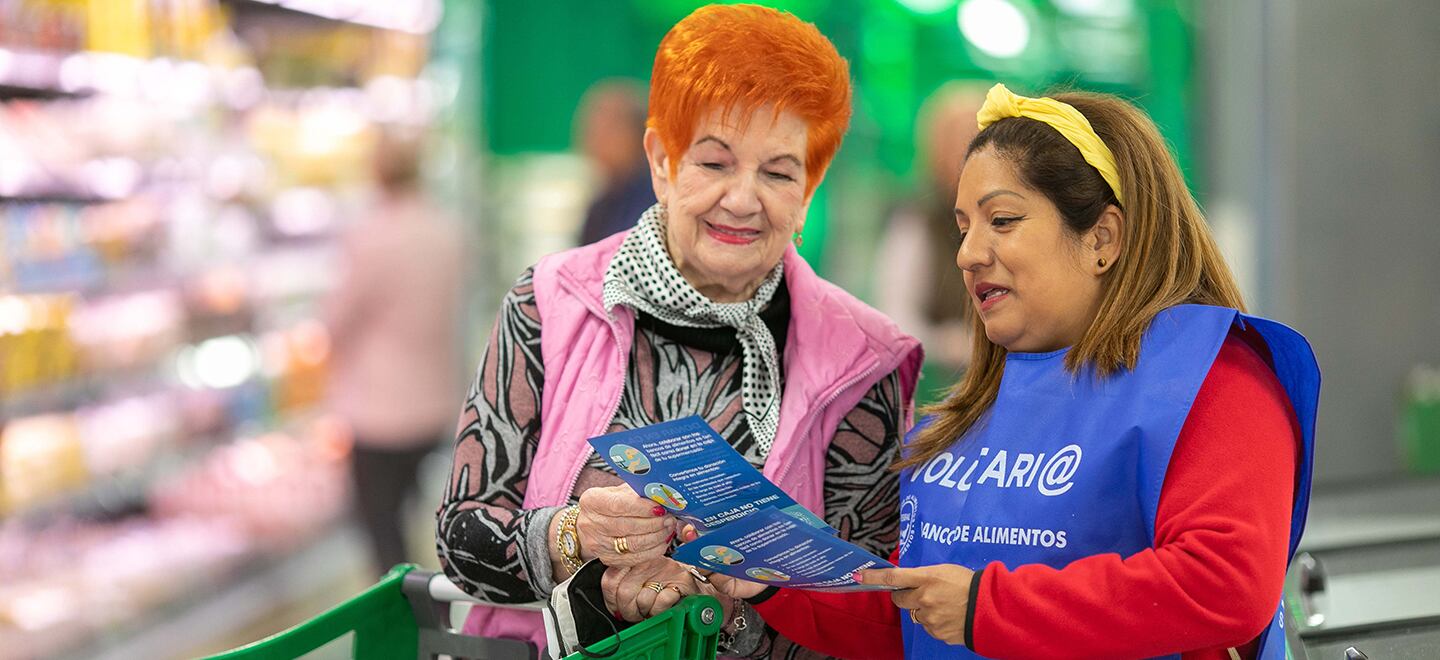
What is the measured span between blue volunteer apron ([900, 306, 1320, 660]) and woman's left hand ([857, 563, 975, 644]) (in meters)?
0.11

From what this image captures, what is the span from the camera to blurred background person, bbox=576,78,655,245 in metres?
6.02

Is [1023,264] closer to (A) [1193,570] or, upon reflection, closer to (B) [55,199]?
(A) [1193,570]

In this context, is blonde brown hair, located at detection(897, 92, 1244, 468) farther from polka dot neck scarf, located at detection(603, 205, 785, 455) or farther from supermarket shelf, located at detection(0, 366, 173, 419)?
supermarket shelf, located at detection(0, 366, 173, 419)

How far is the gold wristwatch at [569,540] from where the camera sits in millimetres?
1945

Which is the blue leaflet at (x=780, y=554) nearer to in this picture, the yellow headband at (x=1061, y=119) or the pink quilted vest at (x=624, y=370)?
the pink quilted vest at (x=624, y=370)

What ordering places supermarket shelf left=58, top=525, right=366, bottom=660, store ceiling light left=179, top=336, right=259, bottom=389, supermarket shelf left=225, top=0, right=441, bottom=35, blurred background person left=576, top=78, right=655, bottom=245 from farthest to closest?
supermarket shelf left=225, top=0, right=441, bottom=35 → store ceiling light left=179, top=336, right=259, bottom=389 → blurred background person left=576, top=78, right=655, bottom=245 → supermarket shelf left=58, top=525, right=366, bottom=660

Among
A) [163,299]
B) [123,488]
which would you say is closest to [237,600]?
[123,488]

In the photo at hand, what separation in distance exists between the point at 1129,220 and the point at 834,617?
25.3 inches

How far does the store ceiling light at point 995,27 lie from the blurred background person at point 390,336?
3561mm

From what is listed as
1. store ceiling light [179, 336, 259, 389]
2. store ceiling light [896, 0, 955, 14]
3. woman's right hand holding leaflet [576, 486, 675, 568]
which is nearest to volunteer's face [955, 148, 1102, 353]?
woman's right hand holding leaflet [576, 486, 675, 568]

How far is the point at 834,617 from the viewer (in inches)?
78.7

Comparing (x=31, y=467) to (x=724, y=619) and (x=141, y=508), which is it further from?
(x=724, y=619)

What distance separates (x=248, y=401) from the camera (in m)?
6.75

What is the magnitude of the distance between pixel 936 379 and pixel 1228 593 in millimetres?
4744
